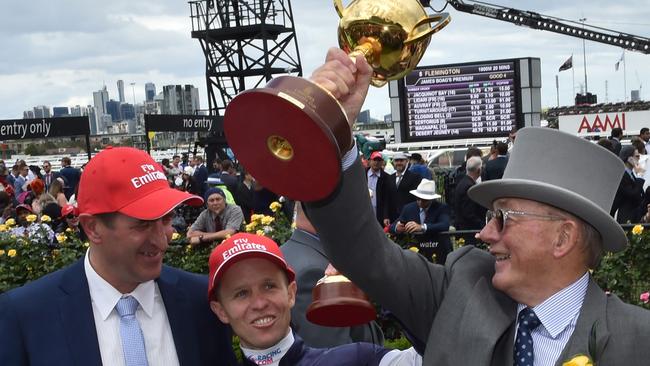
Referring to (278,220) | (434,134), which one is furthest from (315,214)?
(434,134)

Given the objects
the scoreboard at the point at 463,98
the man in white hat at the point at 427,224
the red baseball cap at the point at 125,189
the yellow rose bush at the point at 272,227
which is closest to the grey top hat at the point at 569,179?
the red baseball cap at the point at 125,189

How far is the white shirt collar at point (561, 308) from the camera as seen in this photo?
2.35m

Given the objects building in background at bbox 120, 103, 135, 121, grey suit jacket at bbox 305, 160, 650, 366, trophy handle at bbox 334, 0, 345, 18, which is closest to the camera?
grey suit jacket at bbox 305, 160, 650, 366

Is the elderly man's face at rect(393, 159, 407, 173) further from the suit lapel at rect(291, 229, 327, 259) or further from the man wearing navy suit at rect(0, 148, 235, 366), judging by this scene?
the man wearing navy suit at rect(0, 148, 235, 366)

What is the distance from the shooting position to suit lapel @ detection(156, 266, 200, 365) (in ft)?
8.78

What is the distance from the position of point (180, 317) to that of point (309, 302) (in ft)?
3.08

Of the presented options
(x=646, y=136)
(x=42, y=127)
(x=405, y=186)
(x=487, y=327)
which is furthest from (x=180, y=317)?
(x=646, y=136)

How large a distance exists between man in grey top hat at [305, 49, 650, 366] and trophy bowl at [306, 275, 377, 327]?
0.18 meters

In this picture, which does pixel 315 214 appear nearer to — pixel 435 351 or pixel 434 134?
pixel 435 351

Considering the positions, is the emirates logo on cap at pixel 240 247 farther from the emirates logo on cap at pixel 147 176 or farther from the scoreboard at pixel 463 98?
the scoreboard at pixel 463 98

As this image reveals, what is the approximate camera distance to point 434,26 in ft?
7.96

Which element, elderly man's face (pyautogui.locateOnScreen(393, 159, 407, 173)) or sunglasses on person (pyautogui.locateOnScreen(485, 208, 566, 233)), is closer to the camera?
sunglasses on person (pyautogui.locateOnScreen(485, 208, 566, 233))

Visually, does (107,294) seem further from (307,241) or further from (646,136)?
(646,136)

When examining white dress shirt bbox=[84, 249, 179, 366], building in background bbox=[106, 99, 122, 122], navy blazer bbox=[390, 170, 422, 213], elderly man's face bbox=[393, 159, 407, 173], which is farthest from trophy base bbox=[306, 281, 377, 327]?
building in background bbox=[106, 99, 122, 122]
